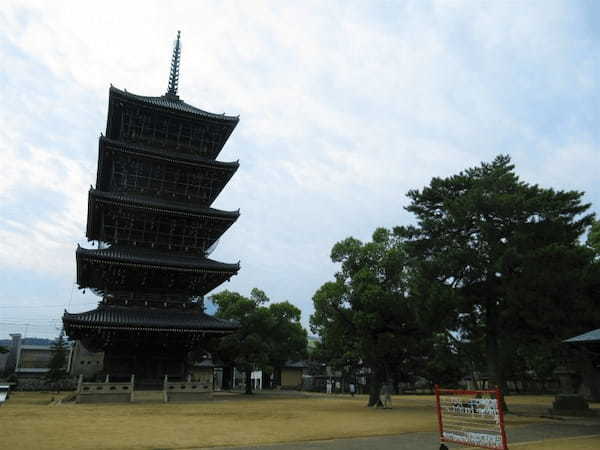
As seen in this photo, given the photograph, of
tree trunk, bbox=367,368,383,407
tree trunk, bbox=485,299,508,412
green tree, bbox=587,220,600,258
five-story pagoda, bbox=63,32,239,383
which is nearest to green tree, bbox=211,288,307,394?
five-story pagoda, bbox=63,32,239,383

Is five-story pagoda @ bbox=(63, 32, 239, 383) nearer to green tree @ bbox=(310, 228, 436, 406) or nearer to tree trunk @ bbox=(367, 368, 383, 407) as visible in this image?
green tree @ bbox=(310, 228, 436, 406)

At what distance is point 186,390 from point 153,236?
10.9 meters

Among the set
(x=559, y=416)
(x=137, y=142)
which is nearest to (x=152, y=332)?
(x=137, y=142)

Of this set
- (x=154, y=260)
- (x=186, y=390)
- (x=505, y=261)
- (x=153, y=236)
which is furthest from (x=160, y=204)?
(x=505, y=261)

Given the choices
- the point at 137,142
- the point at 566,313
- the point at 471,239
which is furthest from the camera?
the point at 137,142

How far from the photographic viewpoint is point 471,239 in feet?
73.9

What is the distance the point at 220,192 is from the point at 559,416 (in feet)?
89.0

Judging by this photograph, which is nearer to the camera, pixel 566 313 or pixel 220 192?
pixel 566 313

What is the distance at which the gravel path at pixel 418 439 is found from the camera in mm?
10719

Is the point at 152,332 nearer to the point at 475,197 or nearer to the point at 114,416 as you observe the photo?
the point at 114,416

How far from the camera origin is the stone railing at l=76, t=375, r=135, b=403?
25.5 m

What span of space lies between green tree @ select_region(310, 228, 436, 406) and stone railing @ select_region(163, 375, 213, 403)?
847cm

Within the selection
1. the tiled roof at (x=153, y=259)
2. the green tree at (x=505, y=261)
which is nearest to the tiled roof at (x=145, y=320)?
the tiled roof at (x=153, y=259)

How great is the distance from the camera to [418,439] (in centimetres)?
1230
